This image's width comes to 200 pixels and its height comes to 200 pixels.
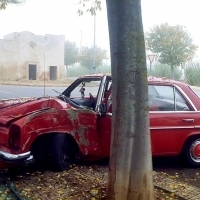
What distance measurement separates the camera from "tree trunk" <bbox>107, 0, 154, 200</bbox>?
352 cm

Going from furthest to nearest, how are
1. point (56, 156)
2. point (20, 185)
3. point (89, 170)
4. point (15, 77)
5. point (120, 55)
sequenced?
1. point (15, 77)
2. point (89, 170)
3. point (56, 156)
4. point (20, 185)
5. point (120, 55)

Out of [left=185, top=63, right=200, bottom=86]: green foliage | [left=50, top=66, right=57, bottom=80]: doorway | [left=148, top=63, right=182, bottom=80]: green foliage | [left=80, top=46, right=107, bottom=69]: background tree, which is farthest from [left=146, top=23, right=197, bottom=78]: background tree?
[left=80, top=46, right=107, bottom=69]: background tree

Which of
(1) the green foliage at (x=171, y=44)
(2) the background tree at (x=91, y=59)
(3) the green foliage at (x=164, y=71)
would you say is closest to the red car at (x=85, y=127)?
(1) the green foliage at (x=171, y=44)

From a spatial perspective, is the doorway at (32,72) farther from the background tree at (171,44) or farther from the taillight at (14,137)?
the taillight at (14,137)

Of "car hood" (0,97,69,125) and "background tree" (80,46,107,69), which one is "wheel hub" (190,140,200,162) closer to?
"car hood" (0,97,69,125)

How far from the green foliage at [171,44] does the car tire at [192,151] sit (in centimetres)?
2252

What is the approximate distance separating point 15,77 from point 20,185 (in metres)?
32.9

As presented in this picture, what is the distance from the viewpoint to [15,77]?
118 ft

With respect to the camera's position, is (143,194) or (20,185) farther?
(20,185)

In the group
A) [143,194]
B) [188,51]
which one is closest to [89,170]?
[143,194]

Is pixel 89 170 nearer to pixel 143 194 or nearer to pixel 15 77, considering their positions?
pixel 143 194

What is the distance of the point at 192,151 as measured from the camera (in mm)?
5613

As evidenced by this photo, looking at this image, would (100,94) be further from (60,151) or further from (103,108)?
(60,151)

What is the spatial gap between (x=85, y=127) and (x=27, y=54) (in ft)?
105
